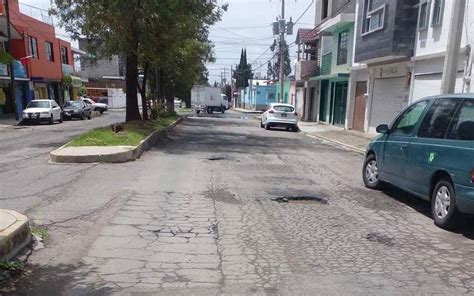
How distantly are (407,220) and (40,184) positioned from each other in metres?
6.51

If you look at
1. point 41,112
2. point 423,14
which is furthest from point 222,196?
point 41,112

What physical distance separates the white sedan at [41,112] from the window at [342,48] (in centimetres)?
1848

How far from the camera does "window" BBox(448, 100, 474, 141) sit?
575 cm

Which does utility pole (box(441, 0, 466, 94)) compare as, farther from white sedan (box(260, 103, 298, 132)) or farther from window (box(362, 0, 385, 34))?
white sedan (box(260, 103, 298, 132))

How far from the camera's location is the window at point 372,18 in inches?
736

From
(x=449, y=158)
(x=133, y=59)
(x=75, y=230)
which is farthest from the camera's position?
(x=133, y=59)

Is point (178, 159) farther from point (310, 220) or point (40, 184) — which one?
point (310, 220)

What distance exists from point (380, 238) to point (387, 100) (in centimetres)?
1588

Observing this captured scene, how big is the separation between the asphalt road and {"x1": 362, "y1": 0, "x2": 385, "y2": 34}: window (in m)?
11.7

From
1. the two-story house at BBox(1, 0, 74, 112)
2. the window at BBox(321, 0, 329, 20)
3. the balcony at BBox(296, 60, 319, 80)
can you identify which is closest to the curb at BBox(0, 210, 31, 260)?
the two-story house at BBox(1, 0, 74, 112)

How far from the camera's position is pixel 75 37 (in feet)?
61.1

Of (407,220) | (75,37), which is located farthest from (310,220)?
(75,37)

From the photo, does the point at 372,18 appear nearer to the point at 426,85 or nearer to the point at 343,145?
the point at 426,85

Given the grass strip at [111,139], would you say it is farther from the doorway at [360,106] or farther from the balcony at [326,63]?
the balcony at [326,63]
